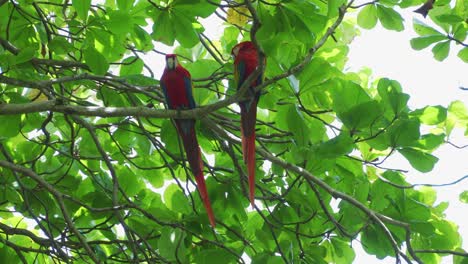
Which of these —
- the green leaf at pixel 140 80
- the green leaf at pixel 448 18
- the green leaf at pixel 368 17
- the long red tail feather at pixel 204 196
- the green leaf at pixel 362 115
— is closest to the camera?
the green leaf at pixel 362 115

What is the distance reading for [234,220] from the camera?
3.83 metres

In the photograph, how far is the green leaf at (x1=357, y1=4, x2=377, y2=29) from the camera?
161 inches

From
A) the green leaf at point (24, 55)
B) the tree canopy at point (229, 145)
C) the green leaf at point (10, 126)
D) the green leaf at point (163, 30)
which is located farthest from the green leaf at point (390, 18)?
the green leaf at point (10, 126)

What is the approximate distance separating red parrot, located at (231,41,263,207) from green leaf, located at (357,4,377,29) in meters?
0.92

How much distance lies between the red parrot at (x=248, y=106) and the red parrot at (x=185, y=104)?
297mm

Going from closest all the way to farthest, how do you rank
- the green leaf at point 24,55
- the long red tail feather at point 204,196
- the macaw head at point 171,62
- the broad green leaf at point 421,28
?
the green leaf at point 24,55 < the long red tail feather at point 204,196 < the macaw head at point 171,62 < the broad green leaf at point 421,28

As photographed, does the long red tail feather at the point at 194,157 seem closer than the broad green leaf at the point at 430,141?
No

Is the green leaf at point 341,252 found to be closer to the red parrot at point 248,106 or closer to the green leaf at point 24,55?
the red parrot at point 248,106

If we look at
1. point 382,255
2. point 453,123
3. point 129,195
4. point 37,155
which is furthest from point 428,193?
point 37,155

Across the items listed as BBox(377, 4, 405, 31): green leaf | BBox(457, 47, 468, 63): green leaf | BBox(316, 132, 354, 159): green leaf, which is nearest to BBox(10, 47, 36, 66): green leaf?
BBox(316, 132, 354, 159): green leaf

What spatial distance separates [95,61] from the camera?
3.39 metres

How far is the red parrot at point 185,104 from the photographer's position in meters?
3.48

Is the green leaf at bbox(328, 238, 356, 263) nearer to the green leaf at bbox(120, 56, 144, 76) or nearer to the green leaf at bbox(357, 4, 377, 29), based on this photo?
the green leaf at bbox(357, 4, 377, 29)

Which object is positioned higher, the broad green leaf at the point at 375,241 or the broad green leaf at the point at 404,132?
the broad green leaf at the point at 404,132
